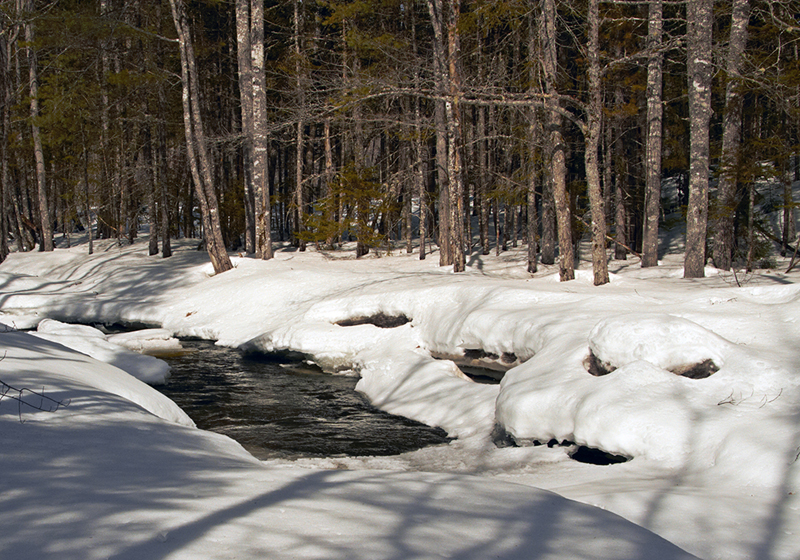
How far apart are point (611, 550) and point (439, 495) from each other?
109 cm

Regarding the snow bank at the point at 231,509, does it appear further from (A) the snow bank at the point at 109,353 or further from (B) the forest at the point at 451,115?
(B) the forest at the point at 451,115

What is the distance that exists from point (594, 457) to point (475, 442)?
1559 millimetres

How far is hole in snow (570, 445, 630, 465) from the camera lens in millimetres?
5804

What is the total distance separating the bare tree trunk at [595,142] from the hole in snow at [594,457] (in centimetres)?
620

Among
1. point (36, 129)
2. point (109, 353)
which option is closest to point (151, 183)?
point (36, 129)

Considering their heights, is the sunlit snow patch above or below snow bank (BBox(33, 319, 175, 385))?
above

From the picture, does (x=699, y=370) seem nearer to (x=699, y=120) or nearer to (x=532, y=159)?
(x=699, y=120)

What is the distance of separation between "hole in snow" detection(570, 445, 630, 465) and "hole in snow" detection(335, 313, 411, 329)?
635cm

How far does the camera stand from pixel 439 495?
3.61m

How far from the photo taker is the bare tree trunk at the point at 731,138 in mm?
13914

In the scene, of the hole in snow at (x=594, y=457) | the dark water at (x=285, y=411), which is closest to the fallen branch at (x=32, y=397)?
the dark water at (x=285, y=411)

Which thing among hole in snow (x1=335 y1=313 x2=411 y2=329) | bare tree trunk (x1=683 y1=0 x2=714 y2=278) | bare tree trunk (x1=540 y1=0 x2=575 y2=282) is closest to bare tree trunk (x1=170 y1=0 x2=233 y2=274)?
hole in snow (x1=335 y1=313 x2=411 y2=329)

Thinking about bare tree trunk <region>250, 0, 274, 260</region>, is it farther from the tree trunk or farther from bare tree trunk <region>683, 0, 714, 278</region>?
bare tree trunk <region>683, 0, 714, 278</region>

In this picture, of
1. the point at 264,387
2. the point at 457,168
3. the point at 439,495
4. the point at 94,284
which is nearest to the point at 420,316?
the point at 264,387
